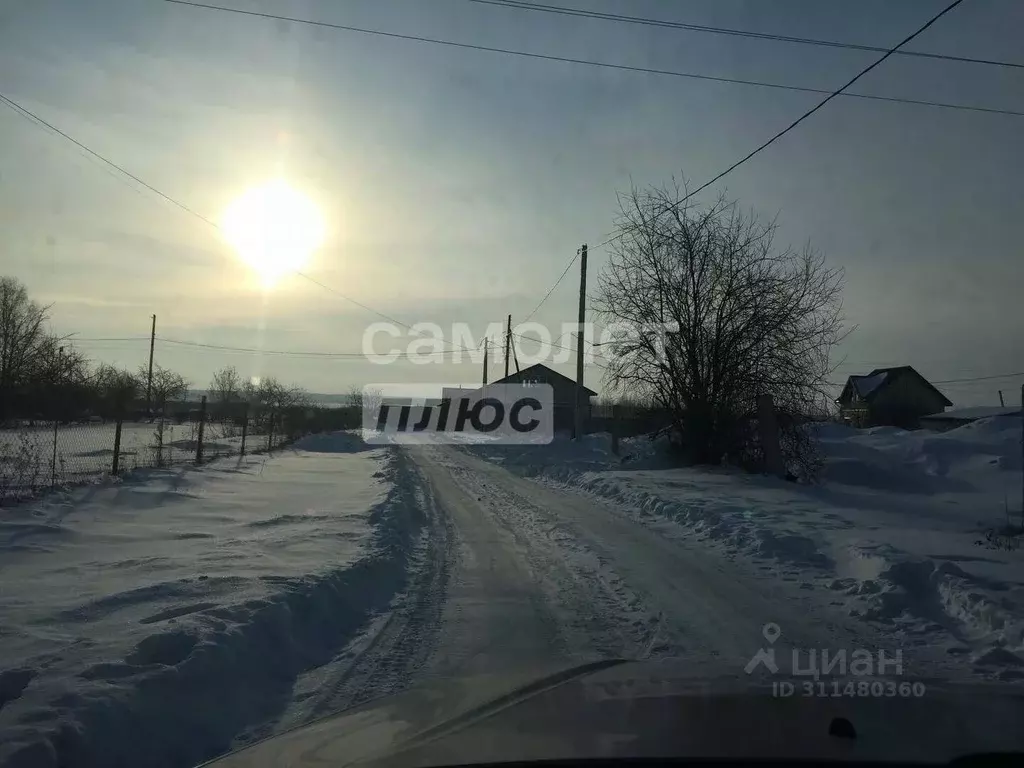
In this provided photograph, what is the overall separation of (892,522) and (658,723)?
1028 centimetres

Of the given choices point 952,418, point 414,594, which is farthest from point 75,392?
point 952,418

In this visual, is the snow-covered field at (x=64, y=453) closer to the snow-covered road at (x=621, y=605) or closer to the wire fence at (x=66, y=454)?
the wire fence at (x=66, y=454)

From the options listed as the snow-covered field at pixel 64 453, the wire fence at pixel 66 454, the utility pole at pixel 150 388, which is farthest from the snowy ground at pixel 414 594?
the utility pole at pixel 150 388

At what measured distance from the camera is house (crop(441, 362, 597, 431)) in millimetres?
54975

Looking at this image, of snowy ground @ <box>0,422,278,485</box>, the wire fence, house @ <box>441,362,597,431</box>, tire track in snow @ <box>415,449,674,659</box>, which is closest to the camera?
tire track in snow @ <box>415,449,674,659</box>

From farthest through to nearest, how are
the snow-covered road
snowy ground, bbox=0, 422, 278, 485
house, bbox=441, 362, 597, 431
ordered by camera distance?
house, bbox=441, 362, 597, 431, snowy ground, bbox=0, 422, 278, 485, the snow-covered road

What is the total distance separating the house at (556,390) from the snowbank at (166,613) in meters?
38.4

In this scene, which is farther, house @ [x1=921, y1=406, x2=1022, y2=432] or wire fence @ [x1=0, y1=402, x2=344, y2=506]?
house @ [x1=921, y1=406, x2=1022, y2=432]

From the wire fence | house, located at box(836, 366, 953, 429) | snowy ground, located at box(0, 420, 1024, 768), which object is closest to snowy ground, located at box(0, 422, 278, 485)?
the wire fence

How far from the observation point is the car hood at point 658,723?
7.61 feet

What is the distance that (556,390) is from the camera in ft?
219

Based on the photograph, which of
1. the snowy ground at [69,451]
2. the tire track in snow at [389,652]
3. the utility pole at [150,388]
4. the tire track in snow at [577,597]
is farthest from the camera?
the utility pole at [150,388]

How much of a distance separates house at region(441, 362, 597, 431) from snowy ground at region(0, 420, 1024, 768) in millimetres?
36192

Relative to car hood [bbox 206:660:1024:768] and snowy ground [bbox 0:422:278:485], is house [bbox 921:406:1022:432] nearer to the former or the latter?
snowy ground [bbox 0:422:278:485]
